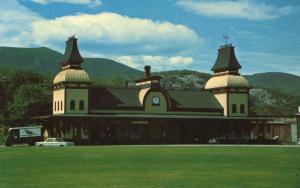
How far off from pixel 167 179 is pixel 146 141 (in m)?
49.2

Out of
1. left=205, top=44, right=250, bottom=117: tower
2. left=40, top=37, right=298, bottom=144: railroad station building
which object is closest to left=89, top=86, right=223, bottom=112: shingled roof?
left=40, top=37, right=298, bottom=144: railroad station building

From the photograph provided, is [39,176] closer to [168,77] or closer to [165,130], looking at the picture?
[165,130]

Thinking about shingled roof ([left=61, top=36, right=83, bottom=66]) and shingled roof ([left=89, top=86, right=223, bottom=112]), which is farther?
shingled roof ([left=89, top=86, right=223, bottom=112])

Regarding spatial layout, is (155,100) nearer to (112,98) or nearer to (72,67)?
(112,98)

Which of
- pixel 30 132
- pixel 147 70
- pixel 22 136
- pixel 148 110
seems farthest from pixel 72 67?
pixel 22 136

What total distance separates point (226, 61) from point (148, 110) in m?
13.6

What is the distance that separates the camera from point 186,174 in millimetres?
21484

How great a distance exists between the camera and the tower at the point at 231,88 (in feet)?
252

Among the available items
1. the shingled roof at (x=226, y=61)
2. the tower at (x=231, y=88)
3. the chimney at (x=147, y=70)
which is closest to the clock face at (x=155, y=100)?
the chimney at (x=147, y=70)

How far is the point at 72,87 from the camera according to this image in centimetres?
6856

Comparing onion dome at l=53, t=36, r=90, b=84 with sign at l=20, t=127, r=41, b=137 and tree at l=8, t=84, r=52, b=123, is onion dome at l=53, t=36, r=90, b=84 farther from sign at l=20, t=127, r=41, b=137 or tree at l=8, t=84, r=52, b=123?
tree at l=8, t=84, r=52, b=123

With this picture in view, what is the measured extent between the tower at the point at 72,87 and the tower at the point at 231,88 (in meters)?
18.0

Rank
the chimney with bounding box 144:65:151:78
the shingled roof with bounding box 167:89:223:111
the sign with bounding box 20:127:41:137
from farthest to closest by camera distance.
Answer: the chimney with bounding box 144:65:151:78 < the shingled roof with bounding box 167:89:223:111 < the sign with bounding box 20:127:41:137

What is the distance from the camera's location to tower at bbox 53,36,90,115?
6806 cm
